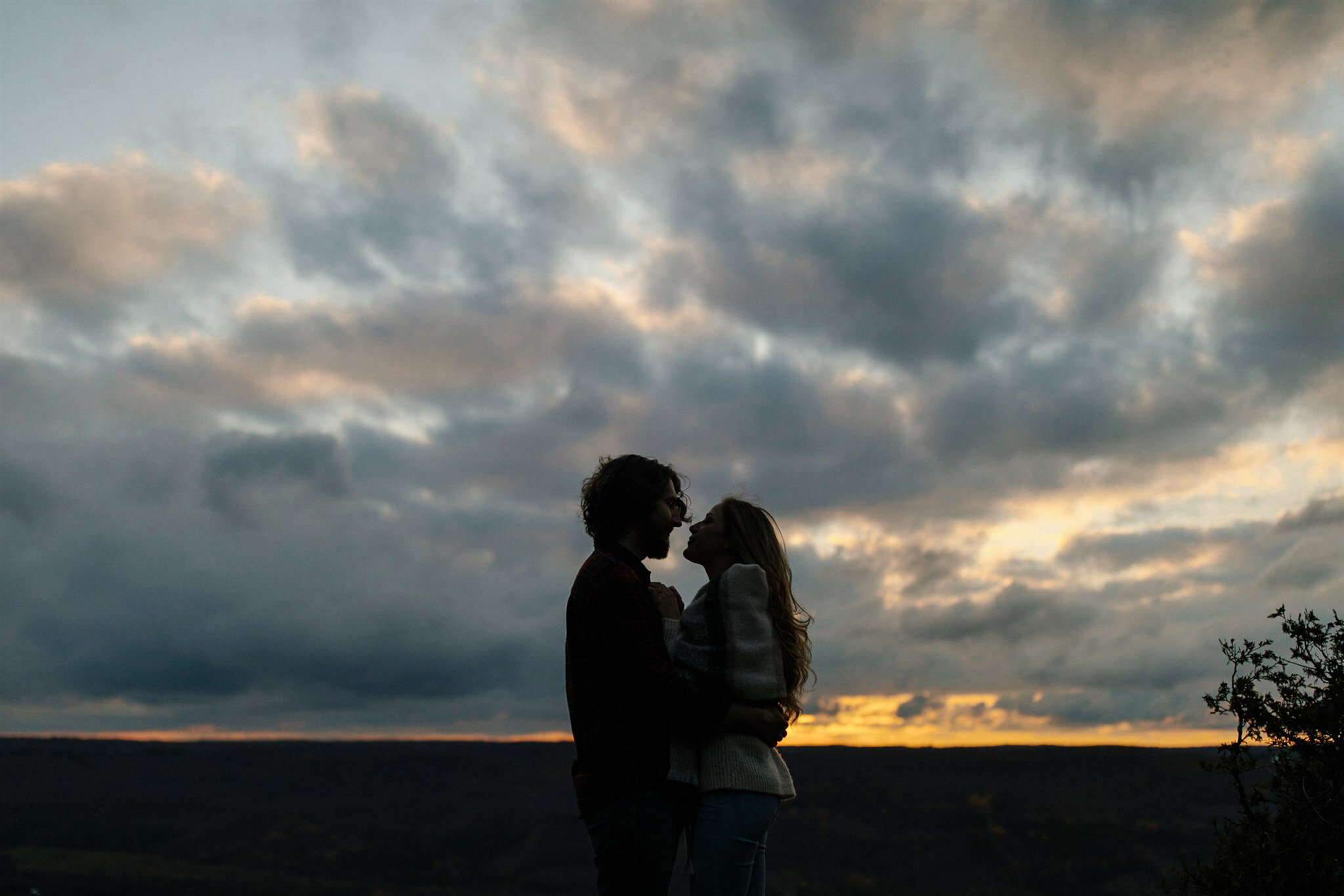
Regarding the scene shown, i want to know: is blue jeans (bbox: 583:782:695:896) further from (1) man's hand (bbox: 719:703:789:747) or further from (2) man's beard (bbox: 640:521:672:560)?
(2) man's beard (bbox: 640:521:672:560)

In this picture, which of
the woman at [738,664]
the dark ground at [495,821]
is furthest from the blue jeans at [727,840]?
the dark ground at [495,821]

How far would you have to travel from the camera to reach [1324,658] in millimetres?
5039

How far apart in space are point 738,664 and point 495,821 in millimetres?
82358

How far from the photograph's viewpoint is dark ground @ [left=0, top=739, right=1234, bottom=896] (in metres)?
61.1

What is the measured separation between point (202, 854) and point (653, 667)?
8566 centimetres

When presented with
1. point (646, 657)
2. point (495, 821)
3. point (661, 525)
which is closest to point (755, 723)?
point (646, 657)

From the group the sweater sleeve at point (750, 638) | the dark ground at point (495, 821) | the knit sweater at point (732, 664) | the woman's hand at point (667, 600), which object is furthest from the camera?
the dark ground at point (495, 821)

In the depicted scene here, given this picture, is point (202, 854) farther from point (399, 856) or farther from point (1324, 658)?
point (1324, 658)

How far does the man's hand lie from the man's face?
2.38 ft

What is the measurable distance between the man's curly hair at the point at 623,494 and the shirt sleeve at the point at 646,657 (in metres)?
0.30

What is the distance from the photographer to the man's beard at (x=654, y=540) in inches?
162

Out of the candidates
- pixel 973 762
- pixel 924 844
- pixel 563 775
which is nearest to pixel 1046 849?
pixel 924 844

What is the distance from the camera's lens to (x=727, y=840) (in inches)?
148

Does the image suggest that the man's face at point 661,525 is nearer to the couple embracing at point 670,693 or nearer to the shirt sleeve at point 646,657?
the couple embracing at point 670,693
